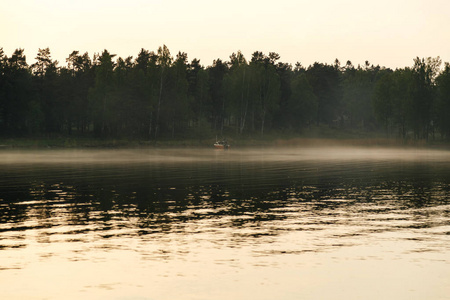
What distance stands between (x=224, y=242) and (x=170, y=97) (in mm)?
127516

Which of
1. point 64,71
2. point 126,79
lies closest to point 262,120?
point 126,79

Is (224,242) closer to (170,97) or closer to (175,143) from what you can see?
(175,143)

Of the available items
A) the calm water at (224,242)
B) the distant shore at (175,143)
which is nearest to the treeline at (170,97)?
the distant shore at (175,143)

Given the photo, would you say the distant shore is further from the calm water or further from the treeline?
the calm water

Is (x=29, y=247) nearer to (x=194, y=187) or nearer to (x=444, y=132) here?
(x=194, y=187)

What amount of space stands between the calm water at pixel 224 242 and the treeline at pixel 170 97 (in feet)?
336

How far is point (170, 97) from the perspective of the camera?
14688cm

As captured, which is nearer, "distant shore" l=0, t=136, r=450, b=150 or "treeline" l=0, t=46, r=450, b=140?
"distant shore" l=0, t=136, r=450, b=150

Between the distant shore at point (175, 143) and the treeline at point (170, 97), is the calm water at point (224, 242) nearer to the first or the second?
the distant shore at point (175, 143)

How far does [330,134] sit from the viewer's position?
19500 centimetres

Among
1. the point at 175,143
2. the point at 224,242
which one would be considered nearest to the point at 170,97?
the point at 175,143

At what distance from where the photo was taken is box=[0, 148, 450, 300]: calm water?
1528 cm

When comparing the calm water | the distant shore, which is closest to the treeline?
the distant shore

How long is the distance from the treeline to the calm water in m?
102
